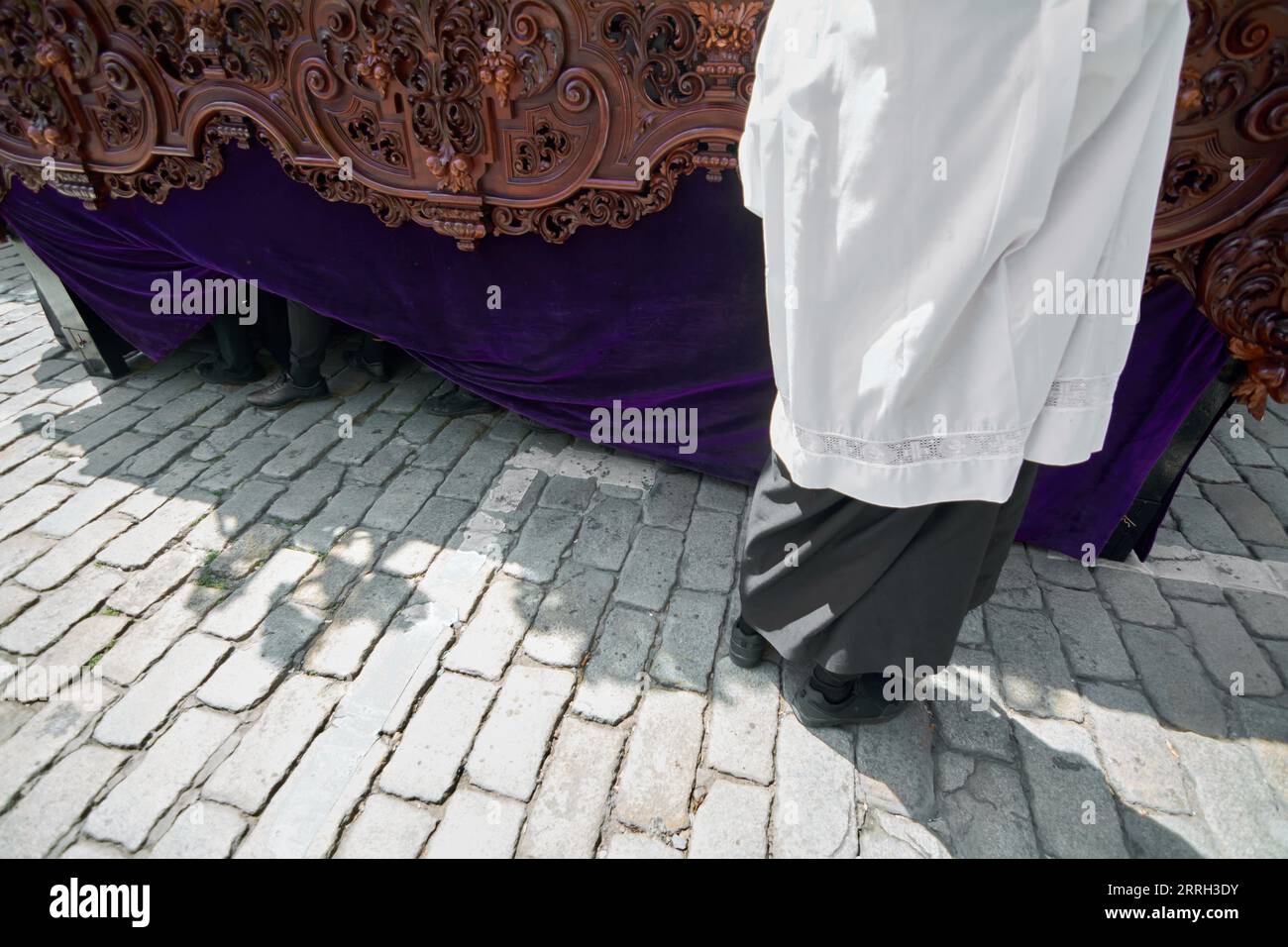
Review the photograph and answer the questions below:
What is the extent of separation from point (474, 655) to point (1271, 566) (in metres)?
3.03

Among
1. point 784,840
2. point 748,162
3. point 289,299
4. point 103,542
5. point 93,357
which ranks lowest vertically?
point 784,840

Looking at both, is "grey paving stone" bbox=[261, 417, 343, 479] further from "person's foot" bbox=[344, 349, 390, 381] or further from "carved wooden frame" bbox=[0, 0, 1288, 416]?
"carved wooden frame" bbox=[0, 0, 1288, 416]

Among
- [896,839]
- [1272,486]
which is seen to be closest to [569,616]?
[896,839]

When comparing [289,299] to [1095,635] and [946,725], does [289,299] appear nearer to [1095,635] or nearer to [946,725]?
[946,725]

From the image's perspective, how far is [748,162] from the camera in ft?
5.11

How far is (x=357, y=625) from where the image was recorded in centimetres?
228

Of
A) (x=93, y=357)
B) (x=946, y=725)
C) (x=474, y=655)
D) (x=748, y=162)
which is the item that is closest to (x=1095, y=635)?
(x=946, y=725)

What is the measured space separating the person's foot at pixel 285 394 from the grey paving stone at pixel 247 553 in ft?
3.09

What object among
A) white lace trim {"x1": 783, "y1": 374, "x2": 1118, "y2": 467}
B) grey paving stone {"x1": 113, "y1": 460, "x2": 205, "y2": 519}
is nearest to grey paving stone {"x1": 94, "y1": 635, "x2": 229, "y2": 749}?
grey paving stone {"x1": 113, "y1": 460, "x2": 205, "y2": 519}

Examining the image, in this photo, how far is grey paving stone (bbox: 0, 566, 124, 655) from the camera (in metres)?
2.22

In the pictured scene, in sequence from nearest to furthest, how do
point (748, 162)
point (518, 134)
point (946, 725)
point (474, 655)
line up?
point (748, 162) < point (946, 725) < point (474, 655) < point (518, 134)

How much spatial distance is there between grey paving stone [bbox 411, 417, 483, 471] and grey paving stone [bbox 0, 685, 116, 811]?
1.40m

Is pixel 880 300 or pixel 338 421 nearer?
pixel 880 300

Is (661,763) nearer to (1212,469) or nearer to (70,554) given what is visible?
(70,554)
